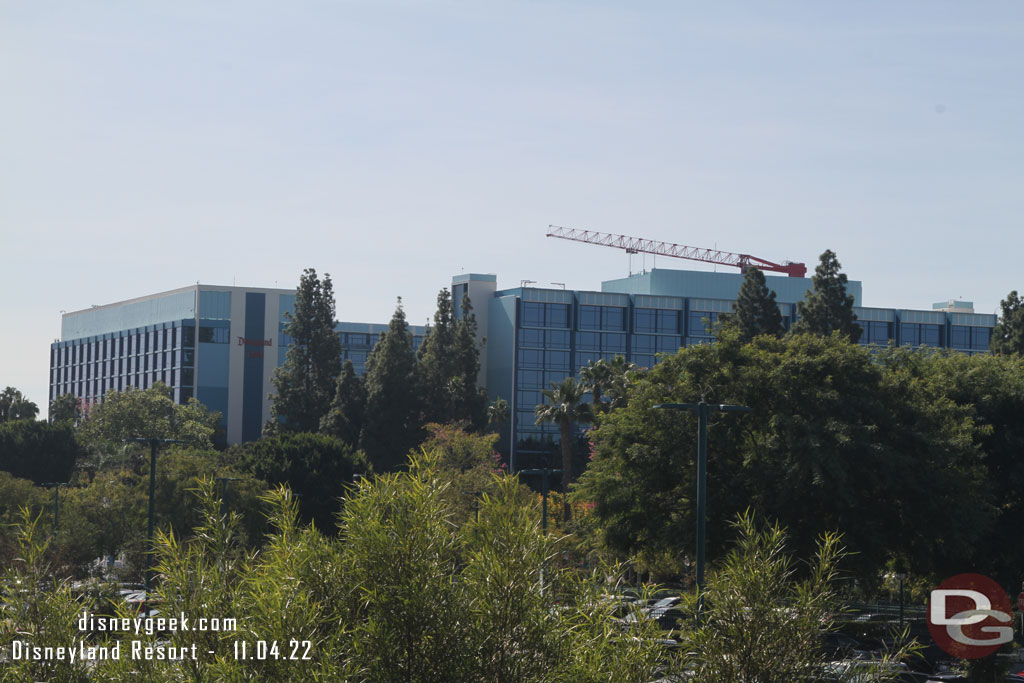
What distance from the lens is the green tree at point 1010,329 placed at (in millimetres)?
69438

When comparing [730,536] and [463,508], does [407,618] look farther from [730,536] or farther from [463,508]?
[463,508]

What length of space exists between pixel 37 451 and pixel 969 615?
281 ft

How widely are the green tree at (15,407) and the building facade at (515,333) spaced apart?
2100cm

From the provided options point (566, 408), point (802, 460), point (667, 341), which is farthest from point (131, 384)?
point (802, 460)

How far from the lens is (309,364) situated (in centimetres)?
9756

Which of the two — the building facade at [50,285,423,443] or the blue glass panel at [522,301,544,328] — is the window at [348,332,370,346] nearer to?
the building facade at [50,285,423,443]

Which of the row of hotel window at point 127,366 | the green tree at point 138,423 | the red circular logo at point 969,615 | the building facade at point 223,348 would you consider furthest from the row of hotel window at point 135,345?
the red circular logo at point 969,615

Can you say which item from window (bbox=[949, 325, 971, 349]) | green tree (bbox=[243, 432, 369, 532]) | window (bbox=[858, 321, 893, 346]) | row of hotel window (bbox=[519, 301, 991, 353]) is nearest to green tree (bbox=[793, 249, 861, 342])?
green tree (bbox=[243, 432, 369, 532])

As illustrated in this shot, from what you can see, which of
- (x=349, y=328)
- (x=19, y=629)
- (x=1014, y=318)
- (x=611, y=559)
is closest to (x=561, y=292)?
(x=349, y=328)

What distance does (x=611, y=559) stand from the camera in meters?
38.5

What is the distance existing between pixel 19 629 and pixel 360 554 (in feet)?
12.4

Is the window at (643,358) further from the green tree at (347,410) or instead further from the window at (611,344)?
the green tree at (347,410)

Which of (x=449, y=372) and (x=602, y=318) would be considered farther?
(x=602, y=318)

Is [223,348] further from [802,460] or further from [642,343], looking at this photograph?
[802,460]
